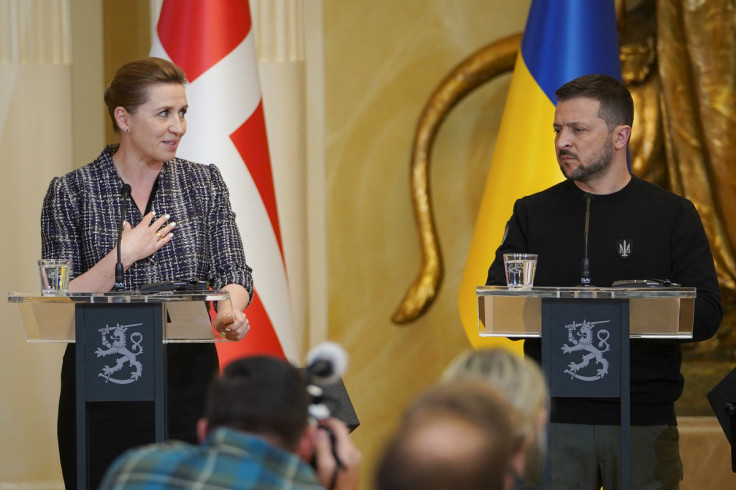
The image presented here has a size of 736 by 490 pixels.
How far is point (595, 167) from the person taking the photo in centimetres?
300

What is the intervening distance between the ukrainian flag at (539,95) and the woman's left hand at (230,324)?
1.47 meters

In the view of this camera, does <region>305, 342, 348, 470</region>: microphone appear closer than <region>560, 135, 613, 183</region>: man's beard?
Yes

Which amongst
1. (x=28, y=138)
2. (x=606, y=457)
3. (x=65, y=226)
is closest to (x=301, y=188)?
(x=28, y=138)

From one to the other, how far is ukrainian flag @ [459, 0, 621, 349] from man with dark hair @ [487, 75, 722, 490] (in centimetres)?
102

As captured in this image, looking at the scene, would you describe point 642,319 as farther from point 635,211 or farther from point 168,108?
point 168,108

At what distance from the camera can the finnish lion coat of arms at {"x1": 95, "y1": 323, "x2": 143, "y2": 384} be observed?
8.38ft

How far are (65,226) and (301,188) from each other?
6.06 ft

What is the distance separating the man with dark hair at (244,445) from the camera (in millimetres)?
1513

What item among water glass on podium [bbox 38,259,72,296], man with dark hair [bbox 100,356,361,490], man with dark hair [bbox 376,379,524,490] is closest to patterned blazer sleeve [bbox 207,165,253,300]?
water glass on podium [bbox 38,259,72,296]

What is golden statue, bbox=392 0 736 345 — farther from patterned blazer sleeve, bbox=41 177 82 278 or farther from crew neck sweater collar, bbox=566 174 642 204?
patterned blazer sleeve, bbox=41 177 82 278

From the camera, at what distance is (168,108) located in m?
3.00

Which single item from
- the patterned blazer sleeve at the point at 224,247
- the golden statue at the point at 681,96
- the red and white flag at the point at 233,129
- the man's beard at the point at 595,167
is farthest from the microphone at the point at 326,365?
the golden statue at the point at 681,96

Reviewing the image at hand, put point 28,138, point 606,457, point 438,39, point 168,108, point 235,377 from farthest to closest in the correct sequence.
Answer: point 438,39
point 28,138
point 168,108
point 606,457
point 235,377

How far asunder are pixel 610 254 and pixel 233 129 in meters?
1.66
